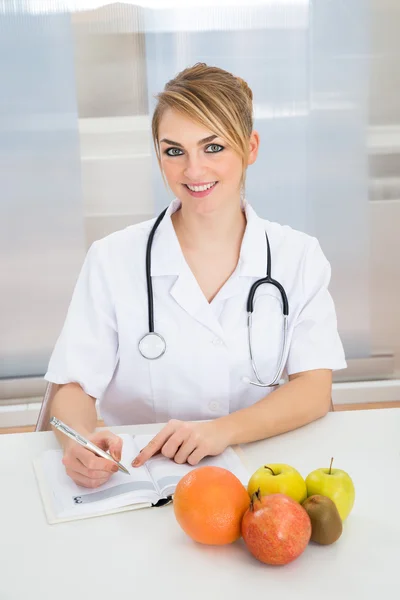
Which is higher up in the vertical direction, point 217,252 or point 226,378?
point 217,252

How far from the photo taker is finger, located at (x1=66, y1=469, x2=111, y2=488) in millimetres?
1288

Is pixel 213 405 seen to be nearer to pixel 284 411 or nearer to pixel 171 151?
pixel 284 411

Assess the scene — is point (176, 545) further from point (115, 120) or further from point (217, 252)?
point (115, 120)

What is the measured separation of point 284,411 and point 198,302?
35 centimetres

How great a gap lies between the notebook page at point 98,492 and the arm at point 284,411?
21cm

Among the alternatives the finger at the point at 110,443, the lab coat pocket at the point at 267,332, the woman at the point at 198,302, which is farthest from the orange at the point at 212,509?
the lab coat pocket at the point at 267,332

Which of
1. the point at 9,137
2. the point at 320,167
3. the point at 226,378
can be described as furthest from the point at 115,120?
the point at 226,378

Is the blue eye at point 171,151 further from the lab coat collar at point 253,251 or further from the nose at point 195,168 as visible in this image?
the lab coat collar at point 253,251

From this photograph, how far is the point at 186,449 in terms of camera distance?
4.55 ft

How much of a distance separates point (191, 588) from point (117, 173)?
2.50 meters

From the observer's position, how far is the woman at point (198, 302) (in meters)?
1.73

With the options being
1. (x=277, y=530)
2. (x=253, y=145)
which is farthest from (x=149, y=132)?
(x=277, y=530)

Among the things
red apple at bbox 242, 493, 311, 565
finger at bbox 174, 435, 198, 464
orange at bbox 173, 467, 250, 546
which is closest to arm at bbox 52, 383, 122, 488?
finger at bbox 174, 435, 198, 464

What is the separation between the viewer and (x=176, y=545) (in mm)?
1114
